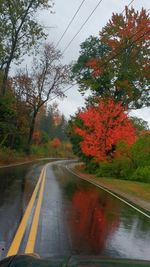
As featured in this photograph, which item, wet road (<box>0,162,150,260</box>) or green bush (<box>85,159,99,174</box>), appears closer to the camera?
wet road (<box>0,162,150,260</box>)

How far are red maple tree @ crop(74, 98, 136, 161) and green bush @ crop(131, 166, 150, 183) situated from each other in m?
3.15

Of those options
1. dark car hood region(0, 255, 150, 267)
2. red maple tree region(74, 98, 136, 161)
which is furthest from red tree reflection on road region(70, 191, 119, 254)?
red maple tree region(74, 98, 136, 161)

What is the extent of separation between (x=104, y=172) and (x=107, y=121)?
4.58m

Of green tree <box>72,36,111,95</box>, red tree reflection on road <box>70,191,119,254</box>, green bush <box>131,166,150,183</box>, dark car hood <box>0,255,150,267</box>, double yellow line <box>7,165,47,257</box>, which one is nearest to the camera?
dark car hood <box>0,255,150,267</box>

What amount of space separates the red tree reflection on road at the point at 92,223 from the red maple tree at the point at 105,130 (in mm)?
23212

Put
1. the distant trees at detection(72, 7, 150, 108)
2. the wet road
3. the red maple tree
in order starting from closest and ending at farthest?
the wet road
the red maple tree
the distant trees at detection(72, 7, 150, 108)

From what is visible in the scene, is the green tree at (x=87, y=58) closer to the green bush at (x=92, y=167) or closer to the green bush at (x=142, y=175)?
the green bush at (x=92, y=167)

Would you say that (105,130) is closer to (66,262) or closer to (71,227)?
(71,227)

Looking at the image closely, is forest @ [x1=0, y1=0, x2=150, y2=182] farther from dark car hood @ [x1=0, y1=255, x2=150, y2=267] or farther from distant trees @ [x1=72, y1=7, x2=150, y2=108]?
dark car hood @ [x1=0, y1=255, x2=150, y2=267]

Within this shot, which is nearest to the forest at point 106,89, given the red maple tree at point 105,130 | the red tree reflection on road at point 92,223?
the red maple tree at point 105,130

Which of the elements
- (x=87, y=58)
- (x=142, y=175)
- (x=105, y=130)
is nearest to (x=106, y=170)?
(x=105, y=130)

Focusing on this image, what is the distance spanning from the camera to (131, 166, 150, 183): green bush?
124 ft

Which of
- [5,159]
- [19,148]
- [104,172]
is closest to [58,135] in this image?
[19,148]

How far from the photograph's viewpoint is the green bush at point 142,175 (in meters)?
37.8
